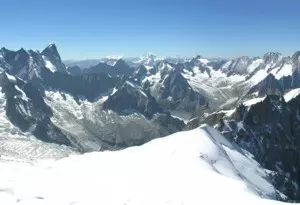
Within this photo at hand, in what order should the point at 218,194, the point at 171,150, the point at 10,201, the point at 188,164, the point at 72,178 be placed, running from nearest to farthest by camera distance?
the point at 10,201
the point at 218,194
the point at 72,178
the point at 188,164
the point at 171,150

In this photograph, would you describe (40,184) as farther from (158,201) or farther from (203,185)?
(203,185)

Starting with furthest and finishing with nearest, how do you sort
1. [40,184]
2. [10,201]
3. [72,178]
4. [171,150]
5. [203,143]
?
[203,143]
[171,150]
[72,178]
[40,184]
[10,201]

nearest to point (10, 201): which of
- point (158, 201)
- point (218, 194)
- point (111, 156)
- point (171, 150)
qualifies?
point (158, 201)

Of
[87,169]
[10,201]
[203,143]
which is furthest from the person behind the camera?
[203,143]

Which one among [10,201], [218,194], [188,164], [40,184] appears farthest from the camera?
[188,164]

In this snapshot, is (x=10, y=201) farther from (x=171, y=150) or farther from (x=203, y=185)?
(x=171, y=150)

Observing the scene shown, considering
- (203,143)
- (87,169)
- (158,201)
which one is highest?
(158,201)

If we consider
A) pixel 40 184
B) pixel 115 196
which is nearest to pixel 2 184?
pixel 40 184

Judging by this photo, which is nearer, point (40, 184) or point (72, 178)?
point (40, 184)

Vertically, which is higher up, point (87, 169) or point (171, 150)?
point (87, 169)
